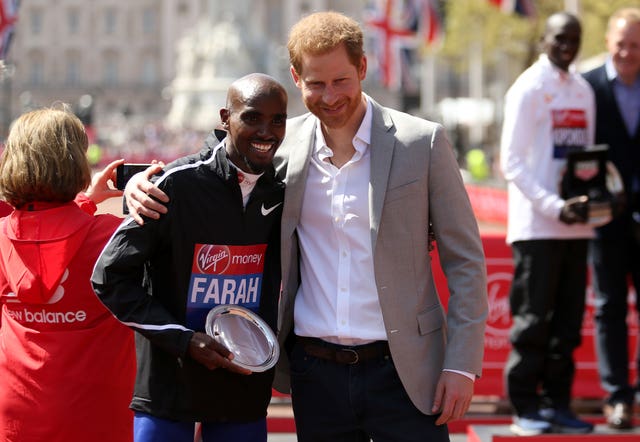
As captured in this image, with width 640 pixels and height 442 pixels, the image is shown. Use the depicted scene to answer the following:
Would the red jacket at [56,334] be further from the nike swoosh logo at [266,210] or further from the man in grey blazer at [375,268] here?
the nike swoosh logo at [266,210]

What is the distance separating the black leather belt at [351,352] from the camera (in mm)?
3674

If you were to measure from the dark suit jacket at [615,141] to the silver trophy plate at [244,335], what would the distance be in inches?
125

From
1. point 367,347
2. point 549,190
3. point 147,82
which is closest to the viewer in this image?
point 367,347

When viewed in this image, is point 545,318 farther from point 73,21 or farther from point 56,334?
point 73,21

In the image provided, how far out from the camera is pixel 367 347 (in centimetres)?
369

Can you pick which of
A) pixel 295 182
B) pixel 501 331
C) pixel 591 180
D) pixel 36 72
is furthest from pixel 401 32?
pixel 36 72

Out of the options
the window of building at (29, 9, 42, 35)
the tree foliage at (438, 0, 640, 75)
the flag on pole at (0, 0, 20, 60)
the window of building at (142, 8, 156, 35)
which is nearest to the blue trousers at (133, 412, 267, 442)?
the flag on pole at (0, 0, 20, 60)

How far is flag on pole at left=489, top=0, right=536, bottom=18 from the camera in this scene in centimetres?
2125

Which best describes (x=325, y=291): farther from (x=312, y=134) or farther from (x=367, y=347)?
(x=312, y=134)

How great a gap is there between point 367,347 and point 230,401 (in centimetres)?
46

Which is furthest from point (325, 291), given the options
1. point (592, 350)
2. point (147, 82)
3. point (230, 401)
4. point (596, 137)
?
point (147, 82)

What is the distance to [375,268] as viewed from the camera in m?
3.62

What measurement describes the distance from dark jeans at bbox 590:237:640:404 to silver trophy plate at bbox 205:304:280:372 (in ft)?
10.3

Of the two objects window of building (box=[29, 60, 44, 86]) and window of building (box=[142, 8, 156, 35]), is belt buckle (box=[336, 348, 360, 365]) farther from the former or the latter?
window of building (box=[142, 8, 156, 35])
